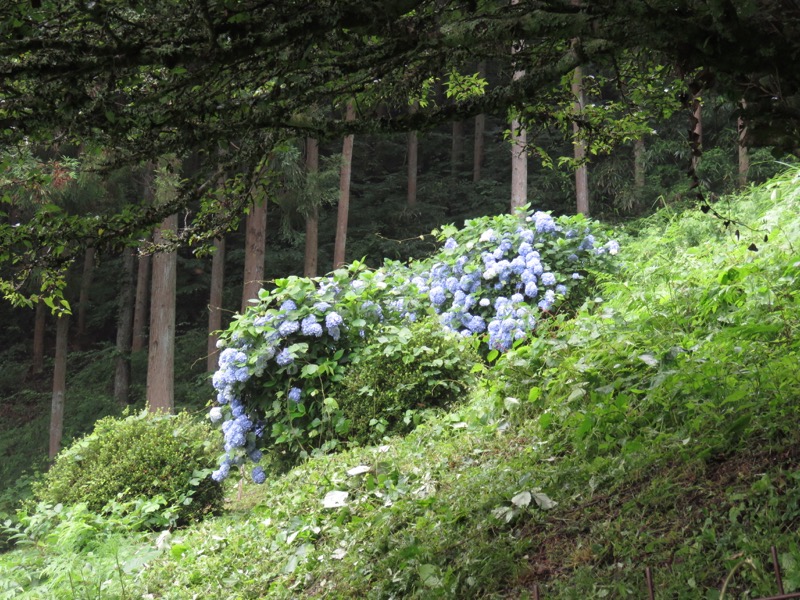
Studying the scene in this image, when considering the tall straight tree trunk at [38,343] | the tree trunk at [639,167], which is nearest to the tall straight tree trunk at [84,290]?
the tall straight tree trunk at [38,343]

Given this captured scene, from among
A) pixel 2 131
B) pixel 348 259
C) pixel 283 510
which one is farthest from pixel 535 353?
pixel 348 259

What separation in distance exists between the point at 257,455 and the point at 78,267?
16336 mm

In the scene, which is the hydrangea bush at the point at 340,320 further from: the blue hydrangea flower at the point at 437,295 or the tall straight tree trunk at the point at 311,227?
the tall straight tree trunk at the point at 311,227

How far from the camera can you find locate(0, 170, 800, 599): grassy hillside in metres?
3.06

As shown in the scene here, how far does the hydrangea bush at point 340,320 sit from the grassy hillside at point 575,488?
87 cm

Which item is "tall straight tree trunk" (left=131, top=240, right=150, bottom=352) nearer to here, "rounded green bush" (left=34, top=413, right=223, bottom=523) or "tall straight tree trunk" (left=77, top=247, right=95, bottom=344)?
"tall straight tree trunk" (left=77, top=247, right=95, bottom=344)

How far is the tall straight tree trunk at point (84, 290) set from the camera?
20.4 meters

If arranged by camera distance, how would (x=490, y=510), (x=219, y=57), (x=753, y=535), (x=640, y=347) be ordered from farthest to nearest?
1. (x=640, y=347)
2. (x=490, y=510)
3. (x=219, y=57)
4. (x=753, y=535)

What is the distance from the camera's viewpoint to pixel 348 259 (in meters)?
19.3

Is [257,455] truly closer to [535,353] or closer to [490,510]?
[535,353]

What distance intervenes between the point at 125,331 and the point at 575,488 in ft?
59.9

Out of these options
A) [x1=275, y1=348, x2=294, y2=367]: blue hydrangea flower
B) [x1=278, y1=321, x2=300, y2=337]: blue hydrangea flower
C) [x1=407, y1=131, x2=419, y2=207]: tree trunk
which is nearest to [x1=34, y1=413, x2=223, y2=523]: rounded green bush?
[x1=275, y1=348, x2=294, y2=367]: blue hydrangea flower

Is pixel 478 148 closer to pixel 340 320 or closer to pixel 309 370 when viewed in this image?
pixel 340 320

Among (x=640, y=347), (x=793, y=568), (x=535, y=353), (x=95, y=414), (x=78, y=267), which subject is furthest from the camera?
(x=78, y=267)
